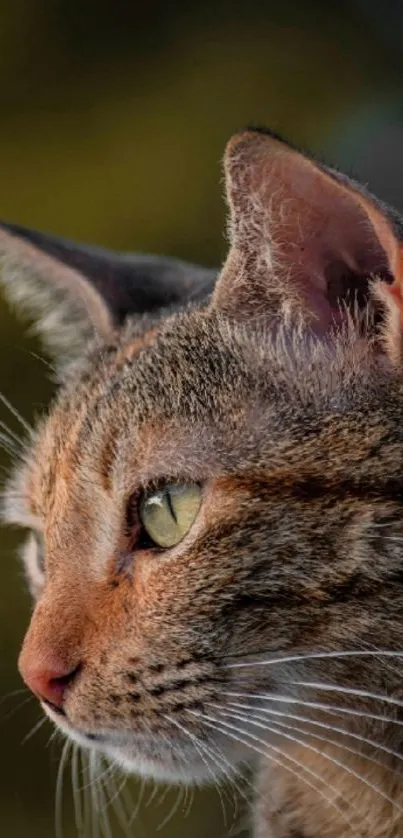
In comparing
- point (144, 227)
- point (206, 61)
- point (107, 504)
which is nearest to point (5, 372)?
point (144, 227)

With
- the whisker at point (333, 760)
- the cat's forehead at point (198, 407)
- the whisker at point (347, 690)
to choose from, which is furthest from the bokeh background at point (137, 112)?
the whisker at point (347, 690)

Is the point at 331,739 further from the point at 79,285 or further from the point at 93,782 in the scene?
the point at 79,285

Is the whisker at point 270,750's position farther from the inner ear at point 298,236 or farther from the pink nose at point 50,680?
the inner ear at point 298,236

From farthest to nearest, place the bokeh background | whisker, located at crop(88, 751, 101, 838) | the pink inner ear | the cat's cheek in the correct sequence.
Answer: the bokeh background, the cat's cheek, whisker, located at crop(88, 751, 101, 838), the pink inner ear

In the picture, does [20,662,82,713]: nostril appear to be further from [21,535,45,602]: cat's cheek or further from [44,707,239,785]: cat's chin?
[21,535,45,602]: cat's cheek

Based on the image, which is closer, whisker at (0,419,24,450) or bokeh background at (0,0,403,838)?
whisker at (0,419,24,450)

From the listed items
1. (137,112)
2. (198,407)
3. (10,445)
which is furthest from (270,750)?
(137,112)

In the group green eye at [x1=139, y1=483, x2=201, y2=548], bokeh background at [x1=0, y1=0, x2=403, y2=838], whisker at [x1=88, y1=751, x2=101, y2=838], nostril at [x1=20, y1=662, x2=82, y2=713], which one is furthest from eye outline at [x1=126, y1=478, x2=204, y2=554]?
bokeh background at [x1=0, y1=0, x2=403, y2=838]
